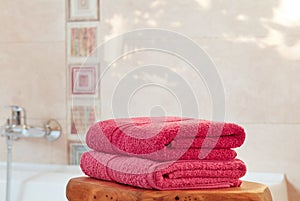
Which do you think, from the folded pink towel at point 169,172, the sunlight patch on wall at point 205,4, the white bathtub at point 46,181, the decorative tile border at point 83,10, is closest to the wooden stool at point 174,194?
the folded pink towel at point 169,172

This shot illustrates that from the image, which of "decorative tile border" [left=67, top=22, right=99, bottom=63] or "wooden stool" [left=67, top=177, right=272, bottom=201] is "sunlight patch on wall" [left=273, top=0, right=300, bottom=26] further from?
"wooden stool" [left=67, top=177, right=272, bottom=201]

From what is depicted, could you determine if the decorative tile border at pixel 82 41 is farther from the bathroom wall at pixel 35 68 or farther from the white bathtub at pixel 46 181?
the white bathtub at pixel 46 181

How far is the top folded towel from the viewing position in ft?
2.78

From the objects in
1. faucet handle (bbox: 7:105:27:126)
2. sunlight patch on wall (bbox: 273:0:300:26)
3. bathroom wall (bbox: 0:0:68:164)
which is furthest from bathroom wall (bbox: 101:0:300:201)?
faucet handle (bbox: 7:105:27:126)

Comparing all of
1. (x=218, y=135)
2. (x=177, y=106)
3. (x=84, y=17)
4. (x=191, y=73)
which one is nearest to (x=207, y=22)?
(x=191, y=73)

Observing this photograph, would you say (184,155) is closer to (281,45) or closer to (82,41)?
(281,45)

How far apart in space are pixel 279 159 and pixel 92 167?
0.89 metres

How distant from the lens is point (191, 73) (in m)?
1.71

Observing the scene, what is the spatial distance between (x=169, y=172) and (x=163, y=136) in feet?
0.20

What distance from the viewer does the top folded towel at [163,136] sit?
0.85 meters

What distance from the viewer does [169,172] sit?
Answer: 0.84m

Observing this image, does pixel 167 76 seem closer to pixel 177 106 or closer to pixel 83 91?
pixel 177 106

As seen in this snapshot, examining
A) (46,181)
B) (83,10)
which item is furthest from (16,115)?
(83,10)

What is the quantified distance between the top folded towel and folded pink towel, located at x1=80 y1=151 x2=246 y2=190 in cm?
2
